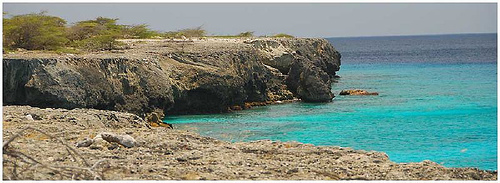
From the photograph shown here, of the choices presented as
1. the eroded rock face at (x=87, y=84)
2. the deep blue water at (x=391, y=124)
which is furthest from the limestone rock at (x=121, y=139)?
the eroded rock face at (x=87, y=84)

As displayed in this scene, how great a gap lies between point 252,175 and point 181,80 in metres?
19.1

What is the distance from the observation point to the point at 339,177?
8672 millimetres

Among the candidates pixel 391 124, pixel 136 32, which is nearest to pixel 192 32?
pixel 136 32

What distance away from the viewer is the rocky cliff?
2106cm

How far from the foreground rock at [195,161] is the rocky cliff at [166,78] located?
982 centimetres

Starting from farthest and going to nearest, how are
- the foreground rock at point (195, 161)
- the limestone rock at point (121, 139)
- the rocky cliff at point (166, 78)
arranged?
1. the rocky cliff at point (166, 78)
2. the limestone rock at point (121, 139)
3. the foreground rock at point (195, 161)

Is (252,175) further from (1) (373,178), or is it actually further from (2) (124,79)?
(2) (124,79)

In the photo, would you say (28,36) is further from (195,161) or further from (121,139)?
(195,161)

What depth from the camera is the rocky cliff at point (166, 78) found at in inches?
829

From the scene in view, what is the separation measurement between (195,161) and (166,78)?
16.8m

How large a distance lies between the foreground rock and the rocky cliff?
32.2 ft

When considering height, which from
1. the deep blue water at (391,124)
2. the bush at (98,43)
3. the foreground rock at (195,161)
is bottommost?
the deep blue water at (391,124)

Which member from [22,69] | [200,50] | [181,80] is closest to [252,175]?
[22,69]

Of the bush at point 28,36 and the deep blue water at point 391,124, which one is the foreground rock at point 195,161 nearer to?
the deep blue water at point 391,124
